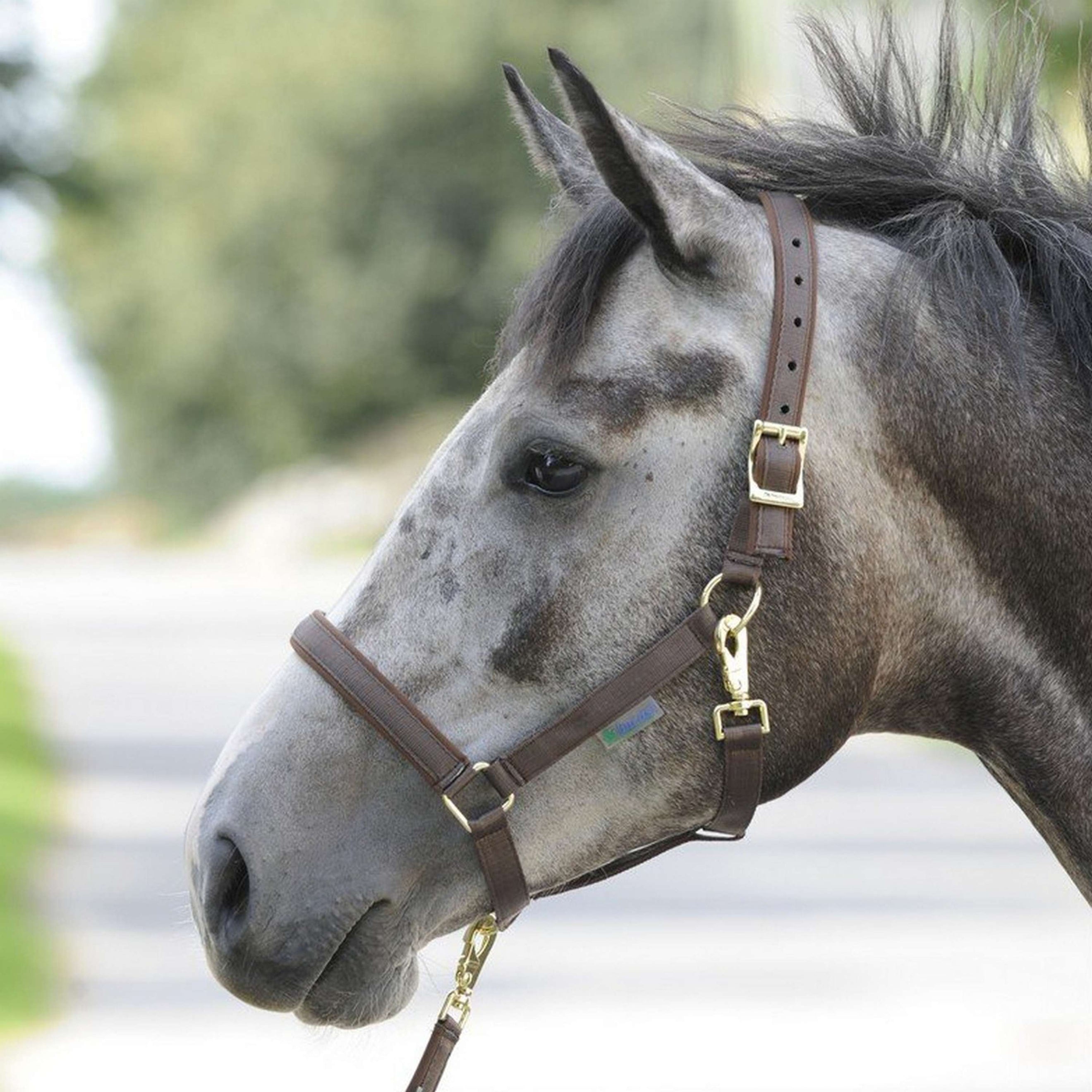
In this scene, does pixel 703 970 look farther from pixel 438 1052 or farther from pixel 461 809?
pixel 461 809

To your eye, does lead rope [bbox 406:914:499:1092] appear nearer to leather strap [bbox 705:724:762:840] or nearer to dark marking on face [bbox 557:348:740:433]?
leather strap [bbox 705:724:762:840]

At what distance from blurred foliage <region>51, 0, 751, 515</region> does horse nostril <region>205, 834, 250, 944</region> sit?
3084 centimetres

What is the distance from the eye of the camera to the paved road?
617 centimetres

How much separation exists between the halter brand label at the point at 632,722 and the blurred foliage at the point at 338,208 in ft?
101

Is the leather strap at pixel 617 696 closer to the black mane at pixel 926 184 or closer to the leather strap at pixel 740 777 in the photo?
the leather strap at pixel 740 777

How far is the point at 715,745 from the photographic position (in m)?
2.48

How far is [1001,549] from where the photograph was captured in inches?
101

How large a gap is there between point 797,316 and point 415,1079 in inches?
49.3

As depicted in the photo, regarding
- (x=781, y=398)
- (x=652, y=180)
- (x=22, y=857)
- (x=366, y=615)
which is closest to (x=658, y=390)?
(x=781, y=398)

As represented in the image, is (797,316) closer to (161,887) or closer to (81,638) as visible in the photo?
(161,887)

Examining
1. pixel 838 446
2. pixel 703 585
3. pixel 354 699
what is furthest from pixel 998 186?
pixel 354 699

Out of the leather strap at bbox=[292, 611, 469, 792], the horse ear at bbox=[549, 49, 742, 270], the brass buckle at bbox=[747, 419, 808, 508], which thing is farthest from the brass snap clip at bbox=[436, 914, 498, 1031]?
the horse ear at bbox=[549, 49, 742, 270]

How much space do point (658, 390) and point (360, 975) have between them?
0.92 meters

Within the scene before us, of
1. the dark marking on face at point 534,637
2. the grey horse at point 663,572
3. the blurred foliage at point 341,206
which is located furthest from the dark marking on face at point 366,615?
the blurred foliage at point 341,206
